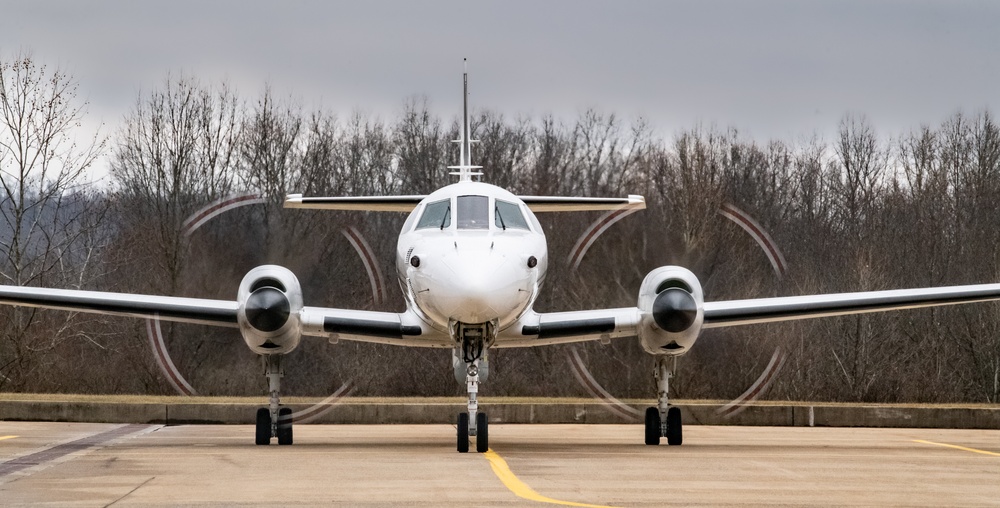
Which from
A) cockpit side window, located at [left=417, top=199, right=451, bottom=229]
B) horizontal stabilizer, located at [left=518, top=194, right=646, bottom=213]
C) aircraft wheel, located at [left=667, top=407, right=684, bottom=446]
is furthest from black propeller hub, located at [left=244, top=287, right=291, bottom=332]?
aircraft wheel, located at [left=667, top=407, right=684, bottom=446]

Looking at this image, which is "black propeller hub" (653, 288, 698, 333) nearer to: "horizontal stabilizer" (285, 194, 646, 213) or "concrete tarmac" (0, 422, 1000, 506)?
"concrete tarmac" (0, 422, 1000, 506)

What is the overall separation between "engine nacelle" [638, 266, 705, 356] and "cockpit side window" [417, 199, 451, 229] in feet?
9.38

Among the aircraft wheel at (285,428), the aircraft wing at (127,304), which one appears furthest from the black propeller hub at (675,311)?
the aircraft wing at (127,304)

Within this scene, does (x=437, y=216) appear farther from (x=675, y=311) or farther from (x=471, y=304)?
(x=675, y=311)

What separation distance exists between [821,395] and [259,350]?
56.1 ft

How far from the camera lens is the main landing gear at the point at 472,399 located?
46.1 feet

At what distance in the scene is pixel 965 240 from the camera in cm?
4428

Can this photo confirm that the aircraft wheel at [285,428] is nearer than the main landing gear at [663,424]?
Yes

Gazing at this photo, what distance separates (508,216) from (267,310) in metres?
3.18

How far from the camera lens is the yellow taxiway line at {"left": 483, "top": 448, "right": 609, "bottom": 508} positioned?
8961mm

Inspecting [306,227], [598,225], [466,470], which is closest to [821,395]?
[598,225]

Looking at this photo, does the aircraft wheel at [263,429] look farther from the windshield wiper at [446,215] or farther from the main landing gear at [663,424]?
the main landing gear at [663,424]

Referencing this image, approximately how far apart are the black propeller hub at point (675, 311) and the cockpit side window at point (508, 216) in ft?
6.37

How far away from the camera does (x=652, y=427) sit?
16.8m
